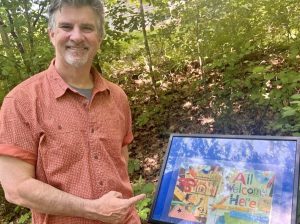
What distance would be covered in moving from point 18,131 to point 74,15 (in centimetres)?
68

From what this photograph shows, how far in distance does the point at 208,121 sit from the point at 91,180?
153 inches

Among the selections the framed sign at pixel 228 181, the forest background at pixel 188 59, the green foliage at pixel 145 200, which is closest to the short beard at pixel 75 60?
the framed sign at pixel 228 181

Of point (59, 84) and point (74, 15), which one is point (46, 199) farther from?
point (74, 15)

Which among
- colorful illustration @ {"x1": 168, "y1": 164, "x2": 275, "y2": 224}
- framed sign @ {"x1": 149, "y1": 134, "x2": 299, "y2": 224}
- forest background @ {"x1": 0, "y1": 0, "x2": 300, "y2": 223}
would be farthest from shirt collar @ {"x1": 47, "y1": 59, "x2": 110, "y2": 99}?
forest background @ {"x1": 0, "y1": 0, "x2": 300, "y2": 223}

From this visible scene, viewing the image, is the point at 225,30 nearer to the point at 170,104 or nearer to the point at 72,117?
the point at 170,104

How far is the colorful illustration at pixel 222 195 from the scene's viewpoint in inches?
66.2

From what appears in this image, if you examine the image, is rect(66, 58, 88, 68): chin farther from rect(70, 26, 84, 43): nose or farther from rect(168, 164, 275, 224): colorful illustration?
rect(168, 164, 275, 224): colorful illustration

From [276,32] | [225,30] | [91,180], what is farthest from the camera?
[276,32]

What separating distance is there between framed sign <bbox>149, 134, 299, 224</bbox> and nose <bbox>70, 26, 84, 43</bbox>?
2.67ft

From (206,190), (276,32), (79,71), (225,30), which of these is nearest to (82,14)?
(79,71)

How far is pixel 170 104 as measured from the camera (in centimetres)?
630

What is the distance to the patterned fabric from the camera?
1658 mm

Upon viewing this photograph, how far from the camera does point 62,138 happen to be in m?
1.74

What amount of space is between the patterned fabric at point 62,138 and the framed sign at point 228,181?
0.29m
